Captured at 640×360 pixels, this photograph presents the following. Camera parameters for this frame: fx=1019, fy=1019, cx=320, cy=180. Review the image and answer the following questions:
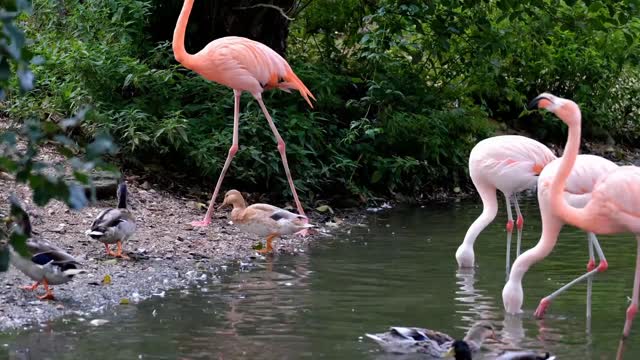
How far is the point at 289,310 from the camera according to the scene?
21.6 feet

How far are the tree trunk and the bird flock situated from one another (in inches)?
82.0

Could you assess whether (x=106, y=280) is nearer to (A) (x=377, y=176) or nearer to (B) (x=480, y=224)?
(B) (x=480, y=224)

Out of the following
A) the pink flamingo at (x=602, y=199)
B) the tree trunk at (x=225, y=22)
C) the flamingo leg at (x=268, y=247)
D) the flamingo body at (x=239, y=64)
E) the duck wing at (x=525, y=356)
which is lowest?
the flamingo leg at (x=268, y=247)

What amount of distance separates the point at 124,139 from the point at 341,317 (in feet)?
15.6

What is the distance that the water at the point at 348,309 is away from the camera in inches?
222

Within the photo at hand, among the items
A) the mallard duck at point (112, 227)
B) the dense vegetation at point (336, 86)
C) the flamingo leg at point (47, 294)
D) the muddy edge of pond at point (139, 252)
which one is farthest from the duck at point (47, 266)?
the dense vegetation at point (336, 86)

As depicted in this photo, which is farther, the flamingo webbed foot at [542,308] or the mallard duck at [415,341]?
the flamingo webbed foot at [542,308]

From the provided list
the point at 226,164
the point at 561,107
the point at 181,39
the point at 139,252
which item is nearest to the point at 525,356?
the point at 561,107

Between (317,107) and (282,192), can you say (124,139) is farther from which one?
(317,107)

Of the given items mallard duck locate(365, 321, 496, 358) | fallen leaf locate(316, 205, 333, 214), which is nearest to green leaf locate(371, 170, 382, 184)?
fallen leaf locate(316, 205, 333, 214)

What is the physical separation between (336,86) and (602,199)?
6423mm

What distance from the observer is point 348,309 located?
6656 mm

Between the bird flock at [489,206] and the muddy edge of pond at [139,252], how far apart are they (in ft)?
0.55

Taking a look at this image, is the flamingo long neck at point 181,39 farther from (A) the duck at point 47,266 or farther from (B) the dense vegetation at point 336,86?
(A) the duck at point 47,266
